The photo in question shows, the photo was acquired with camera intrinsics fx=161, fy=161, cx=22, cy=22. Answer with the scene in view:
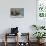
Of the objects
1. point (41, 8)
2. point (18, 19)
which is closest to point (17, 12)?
point (18, 19)

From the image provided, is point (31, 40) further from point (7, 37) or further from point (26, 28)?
point (7, 37)

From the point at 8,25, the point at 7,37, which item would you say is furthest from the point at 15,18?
the point at 7,37

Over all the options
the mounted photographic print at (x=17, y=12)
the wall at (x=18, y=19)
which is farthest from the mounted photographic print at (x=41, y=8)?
the mounted photographic print at (x=17, y=12)

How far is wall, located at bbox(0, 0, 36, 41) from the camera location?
22.2 feet

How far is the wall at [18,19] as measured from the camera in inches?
266

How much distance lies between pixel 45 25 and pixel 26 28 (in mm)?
820

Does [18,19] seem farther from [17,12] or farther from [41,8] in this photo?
[41,8]

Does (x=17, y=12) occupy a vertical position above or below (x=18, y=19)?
above

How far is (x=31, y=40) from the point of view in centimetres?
694

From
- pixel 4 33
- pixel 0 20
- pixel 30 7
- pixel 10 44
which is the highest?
pixel 30 7

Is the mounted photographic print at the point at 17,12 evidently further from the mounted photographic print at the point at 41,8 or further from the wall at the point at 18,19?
the mounted photographic print at the point at 41,8

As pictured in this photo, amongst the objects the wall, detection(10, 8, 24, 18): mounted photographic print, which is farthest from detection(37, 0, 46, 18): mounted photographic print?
detection(10, 8, 24, 18): mounted photographic print

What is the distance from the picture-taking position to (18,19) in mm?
6832

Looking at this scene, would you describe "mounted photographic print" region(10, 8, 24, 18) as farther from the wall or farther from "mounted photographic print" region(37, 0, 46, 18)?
"mounted photographic print" region(37, 0, 46, 18)
